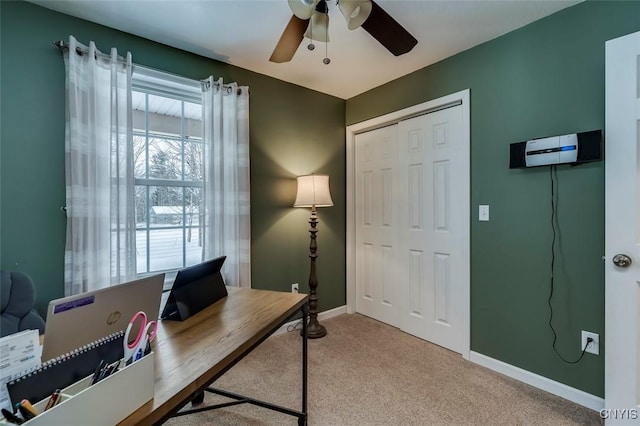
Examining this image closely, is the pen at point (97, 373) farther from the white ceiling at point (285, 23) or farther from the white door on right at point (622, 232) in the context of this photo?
the white door on right at point (622, 232)

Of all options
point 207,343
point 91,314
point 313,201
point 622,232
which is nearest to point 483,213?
point 622,232

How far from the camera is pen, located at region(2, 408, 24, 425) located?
53 cm

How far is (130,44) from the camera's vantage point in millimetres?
2135

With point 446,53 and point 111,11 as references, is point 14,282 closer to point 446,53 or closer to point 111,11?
point 111,11

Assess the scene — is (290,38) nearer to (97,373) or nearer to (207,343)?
(207,343)

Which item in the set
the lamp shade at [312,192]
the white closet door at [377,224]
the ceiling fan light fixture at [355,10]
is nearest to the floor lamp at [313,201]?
the lamp shade at [312,192]

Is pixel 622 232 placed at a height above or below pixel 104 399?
above

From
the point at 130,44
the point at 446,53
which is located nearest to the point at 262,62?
the point at 130,44

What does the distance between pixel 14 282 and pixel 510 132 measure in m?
3.08

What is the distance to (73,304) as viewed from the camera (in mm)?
802

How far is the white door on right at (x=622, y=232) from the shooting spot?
150cm

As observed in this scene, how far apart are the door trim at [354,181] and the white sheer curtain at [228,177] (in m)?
1.26

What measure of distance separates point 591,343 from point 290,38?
2.52 meters

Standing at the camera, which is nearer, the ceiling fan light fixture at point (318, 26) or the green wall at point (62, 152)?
the ceiling fan light fixture at point (318, 26)
